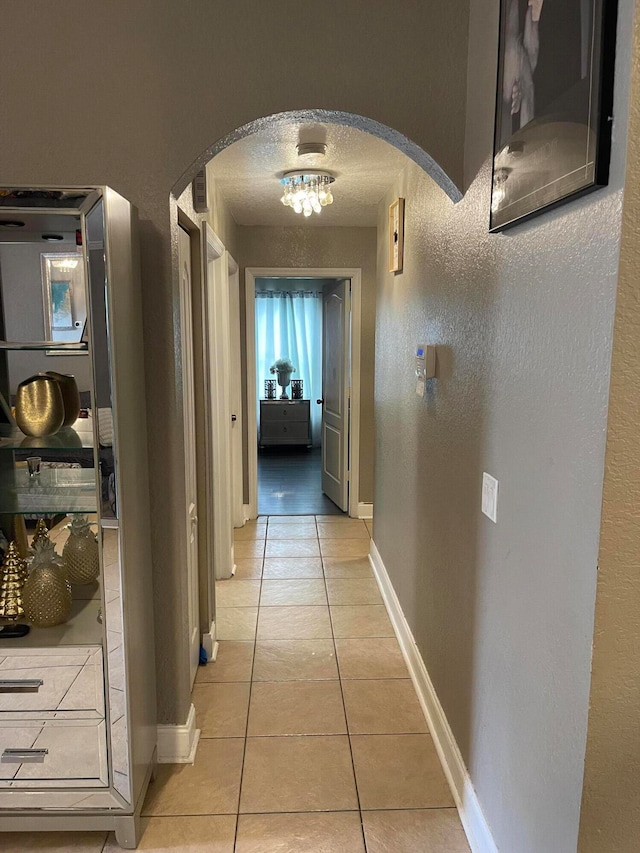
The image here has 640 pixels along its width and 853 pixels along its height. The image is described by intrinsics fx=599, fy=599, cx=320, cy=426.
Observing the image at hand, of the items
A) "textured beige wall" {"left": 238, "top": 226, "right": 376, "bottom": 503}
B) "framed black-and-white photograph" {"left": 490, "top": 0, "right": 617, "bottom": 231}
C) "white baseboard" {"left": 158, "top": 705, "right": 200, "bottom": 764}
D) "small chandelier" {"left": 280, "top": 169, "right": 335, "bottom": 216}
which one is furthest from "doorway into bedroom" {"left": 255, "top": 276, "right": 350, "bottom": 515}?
"framed black-and-white photograph" {"left": 490, "top": 0, "right": 617, "bottom": 231}

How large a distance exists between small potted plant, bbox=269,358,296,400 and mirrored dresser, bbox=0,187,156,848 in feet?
20.6

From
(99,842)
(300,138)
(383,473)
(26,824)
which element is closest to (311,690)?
(99,842)

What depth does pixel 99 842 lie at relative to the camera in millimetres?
1794

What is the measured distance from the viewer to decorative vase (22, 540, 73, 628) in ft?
5.86

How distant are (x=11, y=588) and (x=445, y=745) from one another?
1.54 meters

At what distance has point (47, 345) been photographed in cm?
162

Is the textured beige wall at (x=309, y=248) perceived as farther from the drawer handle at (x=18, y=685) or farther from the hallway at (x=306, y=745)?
the drawer handle at (x=18, y=685)

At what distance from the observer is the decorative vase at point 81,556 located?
6.10 ft

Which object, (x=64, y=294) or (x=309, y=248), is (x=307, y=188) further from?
(x=64, y=294)

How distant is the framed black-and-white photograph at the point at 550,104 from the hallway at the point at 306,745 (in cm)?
181

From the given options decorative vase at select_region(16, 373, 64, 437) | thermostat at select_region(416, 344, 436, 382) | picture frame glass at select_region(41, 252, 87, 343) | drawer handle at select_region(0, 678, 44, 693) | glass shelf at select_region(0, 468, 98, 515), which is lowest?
drawer handle at select_region(0, 678, 44, 693)

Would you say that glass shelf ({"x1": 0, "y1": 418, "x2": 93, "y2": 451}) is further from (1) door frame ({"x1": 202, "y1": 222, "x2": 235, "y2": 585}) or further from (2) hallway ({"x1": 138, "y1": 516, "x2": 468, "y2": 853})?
(1) door frame ({"x1": 202, "y1": 222, "x2": 235, "y2": 585})

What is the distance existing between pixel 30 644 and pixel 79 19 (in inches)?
72.1

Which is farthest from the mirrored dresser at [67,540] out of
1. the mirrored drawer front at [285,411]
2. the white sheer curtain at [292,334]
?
the white sheer curtain at [292,334]
